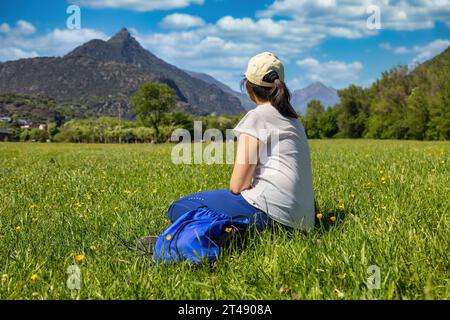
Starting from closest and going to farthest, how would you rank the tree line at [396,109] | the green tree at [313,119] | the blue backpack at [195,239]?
the blue backpack at [195,239]
the tree line at [396,109]
the green tree at [313,119]

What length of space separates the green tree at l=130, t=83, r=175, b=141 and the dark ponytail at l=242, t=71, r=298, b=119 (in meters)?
100

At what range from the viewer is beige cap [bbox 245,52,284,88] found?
410cm

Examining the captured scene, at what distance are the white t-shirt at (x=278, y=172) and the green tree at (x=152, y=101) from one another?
10053 centimetres

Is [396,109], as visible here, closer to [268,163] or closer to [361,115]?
[361,115]

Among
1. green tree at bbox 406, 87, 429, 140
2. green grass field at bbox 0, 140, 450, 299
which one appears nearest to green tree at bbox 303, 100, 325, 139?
green tree at bbox 406, 87, 429, 140

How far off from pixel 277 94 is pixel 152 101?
10298 centimetres

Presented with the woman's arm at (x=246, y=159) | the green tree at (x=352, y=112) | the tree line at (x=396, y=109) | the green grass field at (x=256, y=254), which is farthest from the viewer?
the green tree at (x=352, y=112)

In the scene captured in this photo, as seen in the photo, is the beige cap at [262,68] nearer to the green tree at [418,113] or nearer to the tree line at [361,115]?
the tree line at [361,115]

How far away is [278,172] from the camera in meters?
4.11

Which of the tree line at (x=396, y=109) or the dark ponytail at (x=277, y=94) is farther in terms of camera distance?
the tree line at (x=396, y=109)

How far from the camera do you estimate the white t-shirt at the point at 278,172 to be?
406cm

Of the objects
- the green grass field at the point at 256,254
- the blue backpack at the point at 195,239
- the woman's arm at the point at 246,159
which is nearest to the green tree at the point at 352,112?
the green grass field at the point at 256,254

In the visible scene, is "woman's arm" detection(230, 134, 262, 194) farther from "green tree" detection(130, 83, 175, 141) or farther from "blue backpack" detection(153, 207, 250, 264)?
"green tree" detection(130, 83, 175, 141)

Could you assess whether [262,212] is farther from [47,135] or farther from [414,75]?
[47,135]
